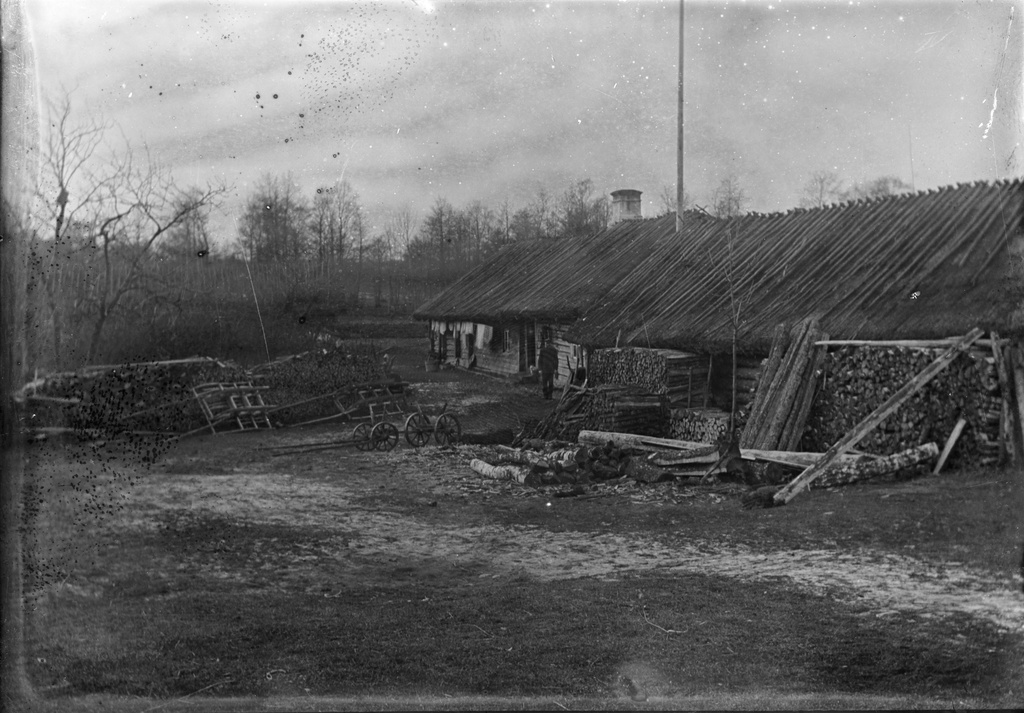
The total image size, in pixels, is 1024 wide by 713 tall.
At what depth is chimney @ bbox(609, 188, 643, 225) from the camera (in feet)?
71.3

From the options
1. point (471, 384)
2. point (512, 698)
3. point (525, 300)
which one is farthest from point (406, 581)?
point (525, 300)

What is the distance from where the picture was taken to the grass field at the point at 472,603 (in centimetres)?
441

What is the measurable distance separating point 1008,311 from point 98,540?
1116 centimetres

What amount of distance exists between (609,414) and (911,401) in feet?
16.5

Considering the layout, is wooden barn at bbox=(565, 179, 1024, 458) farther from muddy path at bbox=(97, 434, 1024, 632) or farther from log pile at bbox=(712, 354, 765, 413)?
muddy path at bbox=(97, 434, 1024, 632)

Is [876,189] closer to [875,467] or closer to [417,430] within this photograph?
[875,467]

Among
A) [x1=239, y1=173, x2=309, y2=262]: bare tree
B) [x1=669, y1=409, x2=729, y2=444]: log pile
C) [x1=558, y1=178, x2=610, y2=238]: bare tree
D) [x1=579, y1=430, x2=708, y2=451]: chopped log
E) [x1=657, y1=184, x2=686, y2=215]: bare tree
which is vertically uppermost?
[x1=657, y1=184, x2=686, y2=215]: bare tree

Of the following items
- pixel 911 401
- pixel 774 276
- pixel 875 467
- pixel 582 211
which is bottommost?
pixel 875 467

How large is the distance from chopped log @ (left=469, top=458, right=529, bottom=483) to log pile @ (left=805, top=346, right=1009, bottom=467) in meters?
4.92

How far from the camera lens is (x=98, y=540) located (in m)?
5.36

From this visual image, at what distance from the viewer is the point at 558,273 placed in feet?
65.6

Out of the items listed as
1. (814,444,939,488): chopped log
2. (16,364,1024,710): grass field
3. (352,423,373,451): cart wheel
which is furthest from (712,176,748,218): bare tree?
(16,364,1024,710): grass field

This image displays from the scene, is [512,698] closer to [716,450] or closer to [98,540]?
[98,540]

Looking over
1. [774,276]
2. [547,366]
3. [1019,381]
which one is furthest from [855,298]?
[547,366]
